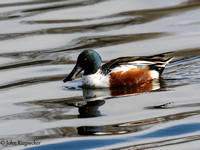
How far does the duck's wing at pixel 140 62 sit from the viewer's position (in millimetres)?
8586

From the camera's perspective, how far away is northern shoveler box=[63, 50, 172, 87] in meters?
8.55

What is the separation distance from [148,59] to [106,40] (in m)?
2.35

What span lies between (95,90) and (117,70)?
0.44 metres

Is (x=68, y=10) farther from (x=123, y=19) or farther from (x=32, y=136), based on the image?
(x=32, y=136)

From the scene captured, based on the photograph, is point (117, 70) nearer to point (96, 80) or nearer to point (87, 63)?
point (96, 80)

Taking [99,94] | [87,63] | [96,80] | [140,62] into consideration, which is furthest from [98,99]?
[140,62]

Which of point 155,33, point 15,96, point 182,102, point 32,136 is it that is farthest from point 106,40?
point 32,136

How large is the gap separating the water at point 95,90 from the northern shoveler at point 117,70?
0.17 meters

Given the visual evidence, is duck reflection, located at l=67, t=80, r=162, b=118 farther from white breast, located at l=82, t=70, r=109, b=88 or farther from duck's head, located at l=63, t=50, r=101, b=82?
duck's head, located at l=63, t=50, r=101, b=82

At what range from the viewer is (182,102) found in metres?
7.21

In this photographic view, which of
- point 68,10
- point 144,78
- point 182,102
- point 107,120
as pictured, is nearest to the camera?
point 107,120

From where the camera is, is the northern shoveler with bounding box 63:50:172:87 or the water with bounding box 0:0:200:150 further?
the northern shoveler with bounding box 63:50:172:87

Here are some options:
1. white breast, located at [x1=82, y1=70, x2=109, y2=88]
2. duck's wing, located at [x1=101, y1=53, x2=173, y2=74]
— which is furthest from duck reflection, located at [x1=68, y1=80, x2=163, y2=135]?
duck's wing, located at [x1=101, y1=53, x2=173, y2=74]

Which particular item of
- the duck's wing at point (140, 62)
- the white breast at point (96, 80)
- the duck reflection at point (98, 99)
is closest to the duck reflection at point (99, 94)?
the duck reflection at point (98, 99)
